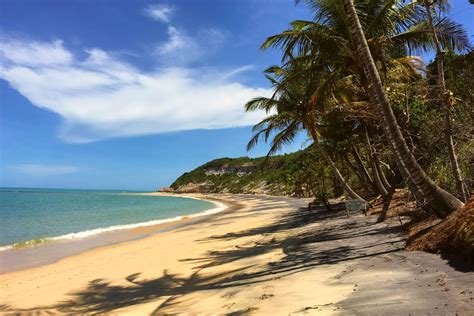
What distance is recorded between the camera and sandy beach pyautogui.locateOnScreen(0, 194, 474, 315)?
446 centimetres

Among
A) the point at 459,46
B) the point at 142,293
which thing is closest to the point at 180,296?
the point at 142,293

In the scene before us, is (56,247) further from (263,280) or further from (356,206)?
(356,206)

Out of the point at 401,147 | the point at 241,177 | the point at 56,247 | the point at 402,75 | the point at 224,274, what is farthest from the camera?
the point at 241,177

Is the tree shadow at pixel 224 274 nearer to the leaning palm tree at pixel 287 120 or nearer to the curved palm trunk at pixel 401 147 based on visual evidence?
the curved palm trunk at pixel 401 147

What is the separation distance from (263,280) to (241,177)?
10194cm

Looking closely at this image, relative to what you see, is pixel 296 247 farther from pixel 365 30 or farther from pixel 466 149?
pixel 365 30

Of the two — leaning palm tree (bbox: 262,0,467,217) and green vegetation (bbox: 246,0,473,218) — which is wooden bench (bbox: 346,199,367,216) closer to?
green vegetation (bbox: 246,0,473,218)

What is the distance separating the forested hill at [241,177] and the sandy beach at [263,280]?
4062 cm

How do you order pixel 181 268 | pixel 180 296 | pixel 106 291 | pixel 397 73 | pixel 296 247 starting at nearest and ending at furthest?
pixel 180 296 → pixel 106 291 → pixel 181 268 → pixel 296 247 → pixel 397 73

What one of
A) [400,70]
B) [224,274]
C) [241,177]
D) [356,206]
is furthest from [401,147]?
[241,177]

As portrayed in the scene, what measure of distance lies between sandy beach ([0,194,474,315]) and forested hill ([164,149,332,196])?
40618 millimetres

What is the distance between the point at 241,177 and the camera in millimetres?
108562

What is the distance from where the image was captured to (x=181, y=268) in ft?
30.3

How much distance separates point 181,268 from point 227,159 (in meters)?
114
